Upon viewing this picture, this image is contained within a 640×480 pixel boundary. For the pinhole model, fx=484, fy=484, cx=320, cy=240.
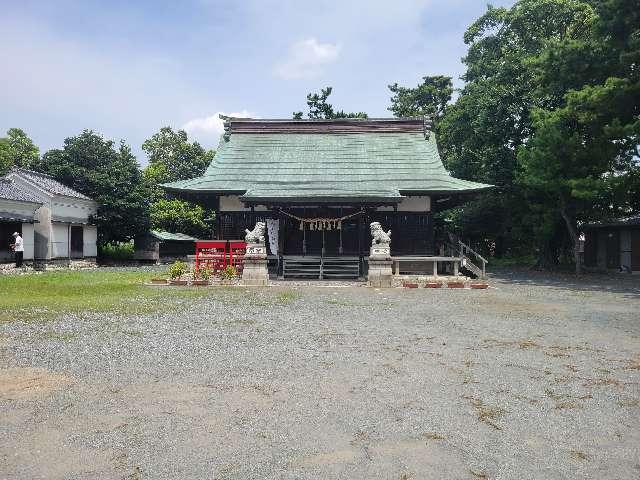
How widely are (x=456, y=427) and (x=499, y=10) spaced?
3239 cm

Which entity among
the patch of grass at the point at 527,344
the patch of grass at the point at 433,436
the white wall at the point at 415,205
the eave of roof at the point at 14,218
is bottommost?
the patch of grass at the point at 433,436

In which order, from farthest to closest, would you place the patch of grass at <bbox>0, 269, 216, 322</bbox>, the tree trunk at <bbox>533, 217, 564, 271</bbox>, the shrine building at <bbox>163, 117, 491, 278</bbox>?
1. the tree trunk at <bbox>533, 217, 564, 271</bbox>
2. the shrine building at <bbox>163, 117, 491, 278</bbox>
3. the patch of grass at <bbox>0, 269, 216, 322</bbox>

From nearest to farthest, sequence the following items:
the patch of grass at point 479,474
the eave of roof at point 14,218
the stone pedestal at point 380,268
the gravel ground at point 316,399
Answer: the patch of grass at point 479,474, the gravel ground at point 316,399, the stone pedestal at point 380,268, the eave of roof at point 14,218

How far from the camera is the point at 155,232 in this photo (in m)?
32.4

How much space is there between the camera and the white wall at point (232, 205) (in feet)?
68.5

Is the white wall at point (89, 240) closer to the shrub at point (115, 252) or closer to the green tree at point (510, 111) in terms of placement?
the shrub at point (115, 252)

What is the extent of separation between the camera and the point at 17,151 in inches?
1645

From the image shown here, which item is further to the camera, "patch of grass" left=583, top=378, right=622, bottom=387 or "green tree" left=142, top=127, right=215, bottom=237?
"green tree" left=142, top=127, right=215, bottom=237

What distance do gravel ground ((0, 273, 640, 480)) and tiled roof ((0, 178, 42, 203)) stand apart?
18314 mm

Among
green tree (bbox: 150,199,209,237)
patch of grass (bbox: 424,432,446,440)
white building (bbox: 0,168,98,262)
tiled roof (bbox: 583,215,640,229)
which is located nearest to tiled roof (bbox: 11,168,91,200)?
white building (bbox: 0,168,98,262)

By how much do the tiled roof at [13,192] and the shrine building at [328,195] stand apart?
9.36 metres

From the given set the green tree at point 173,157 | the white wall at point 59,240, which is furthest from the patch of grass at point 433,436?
the green tree at point 173,157

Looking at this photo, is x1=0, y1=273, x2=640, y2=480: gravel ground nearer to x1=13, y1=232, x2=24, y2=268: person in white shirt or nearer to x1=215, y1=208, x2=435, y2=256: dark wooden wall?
x1=215, y1=208, x2=435, y2=256: dark wooden wall

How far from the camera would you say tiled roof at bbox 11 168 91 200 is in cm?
2663
